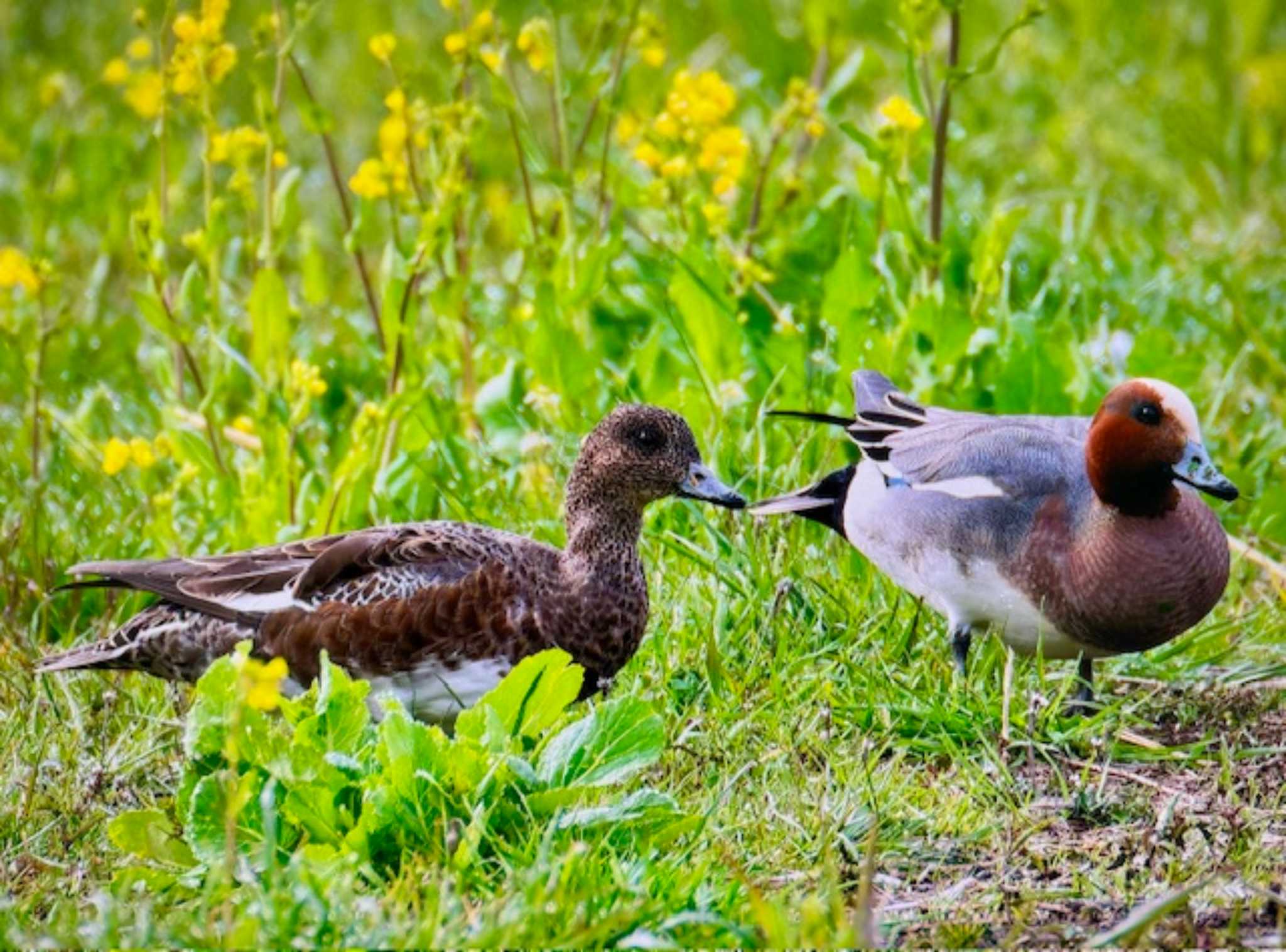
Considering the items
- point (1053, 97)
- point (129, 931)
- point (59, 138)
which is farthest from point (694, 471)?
point (1053, 97)

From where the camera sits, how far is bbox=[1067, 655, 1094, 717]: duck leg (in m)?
4.37

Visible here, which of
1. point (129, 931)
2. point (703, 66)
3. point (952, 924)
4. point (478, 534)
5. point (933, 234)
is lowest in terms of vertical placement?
point (952, 924)

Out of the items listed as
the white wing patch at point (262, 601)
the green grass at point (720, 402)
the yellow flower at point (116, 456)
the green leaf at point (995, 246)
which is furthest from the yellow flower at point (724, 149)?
the white wing patch at point (262, 601)

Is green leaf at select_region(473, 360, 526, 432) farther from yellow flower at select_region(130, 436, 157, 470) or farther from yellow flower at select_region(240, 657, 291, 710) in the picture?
yellow flower at select_region(240, 657, 291, 710)

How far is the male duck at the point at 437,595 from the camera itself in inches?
162

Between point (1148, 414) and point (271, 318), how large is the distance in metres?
2.23

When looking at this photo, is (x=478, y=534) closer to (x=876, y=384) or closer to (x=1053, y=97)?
(x=876, y=384)

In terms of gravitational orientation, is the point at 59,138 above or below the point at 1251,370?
above

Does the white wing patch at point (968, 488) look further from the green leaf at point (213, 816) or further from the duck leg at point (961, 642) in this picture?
the green leaf at point (213, 816)

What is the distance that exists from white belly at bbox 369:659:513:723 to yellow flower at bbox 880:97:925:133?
2.09 meters

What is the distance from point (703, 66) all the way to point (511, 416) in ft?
10.7

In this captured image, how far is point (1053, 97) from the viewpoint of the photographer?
8703mm

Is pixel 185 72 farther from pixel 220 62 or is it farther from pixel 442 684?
pixel 442 684

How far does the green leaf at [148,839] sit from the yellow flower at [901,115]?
290cm
